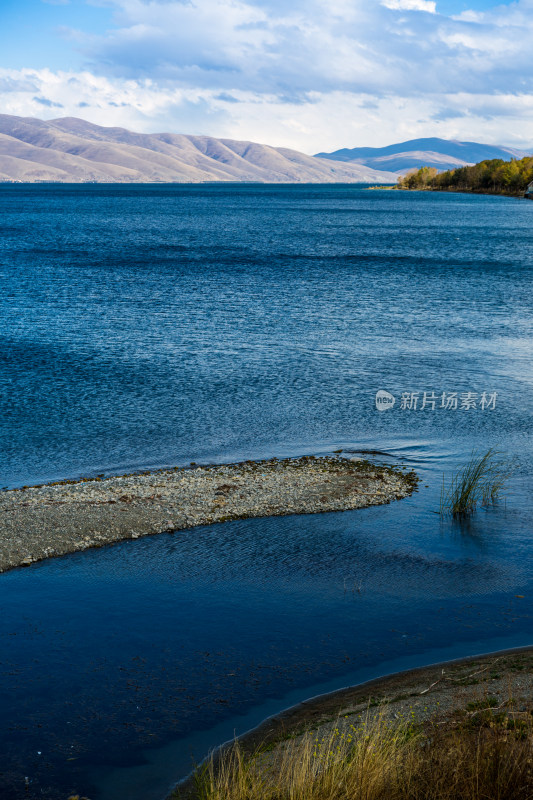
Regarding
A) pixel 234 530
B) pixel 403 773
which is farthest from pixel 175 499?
pixel 403 773

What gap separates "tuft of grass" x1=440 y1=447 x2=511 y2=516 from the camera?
19281mm

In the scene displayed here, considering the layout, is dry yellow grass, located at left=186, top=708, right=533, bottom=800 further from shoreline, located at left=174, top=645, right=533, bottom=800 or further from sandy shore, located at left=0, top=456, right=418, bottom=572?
sandy shore, located at left=0, top=456, right=418, bottom=572

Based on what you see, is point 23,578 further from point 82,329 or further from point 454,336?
point 454,336

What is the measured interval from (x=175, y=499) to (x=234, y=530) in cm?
204

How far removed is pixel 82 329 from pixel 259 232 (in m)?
73.2

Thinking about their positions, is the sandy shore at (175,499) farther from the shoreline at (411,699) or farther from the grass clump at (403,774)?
the grass clump at (403,774)

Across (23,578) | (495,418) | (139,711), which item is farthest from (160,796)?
(495,418)

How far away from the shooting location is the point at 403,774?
306 inches

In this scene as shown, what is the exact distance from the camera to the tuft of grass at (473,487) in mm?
19281

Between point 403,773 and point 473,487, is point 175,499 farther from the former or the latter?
point 403,773

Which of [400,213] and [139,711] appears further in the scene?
[400,213]

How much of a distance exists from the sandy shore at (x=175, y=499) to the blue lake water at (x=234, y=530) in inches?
20.3

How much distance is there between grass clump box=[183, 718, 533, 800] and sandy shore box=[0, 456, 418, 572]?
9.46 m

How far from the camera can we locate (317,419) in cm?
2695
